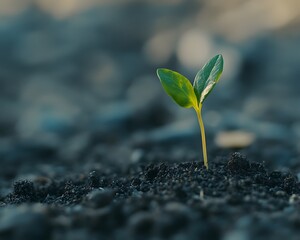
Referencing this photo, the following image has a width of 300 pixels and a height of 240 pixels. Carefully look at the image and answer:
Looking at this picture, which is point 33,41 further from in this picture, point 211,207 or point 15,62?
point 211,207

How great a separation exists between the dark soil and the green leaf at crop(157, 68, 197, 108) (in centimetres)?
28

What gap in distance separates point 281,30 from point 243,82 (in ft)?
4.08

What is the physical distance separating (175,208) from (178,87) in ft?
2.36

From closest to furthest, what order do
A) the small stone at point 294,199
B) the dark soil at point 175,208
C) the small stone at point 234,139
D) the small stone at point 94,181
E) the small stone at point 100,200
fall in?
the dark soil at point 175,208, the small stone at point 100,200, the small stone at point 294,199, the small stone at point 94,181, the small stone at point 234,139

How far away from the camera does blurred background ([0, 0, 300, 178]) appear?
502 cm

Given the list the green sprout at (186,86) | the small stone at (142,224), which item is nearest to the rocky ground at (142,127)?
the small stone at (142,224)

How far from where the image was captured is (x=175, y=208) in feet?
5.94

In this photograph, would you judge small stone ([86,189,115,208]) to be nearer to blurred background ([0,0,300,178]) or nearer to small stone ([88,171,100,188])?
small stone ([88,171,100,188])

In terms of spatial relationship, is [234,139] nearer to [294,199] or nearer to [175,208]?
[294,199]

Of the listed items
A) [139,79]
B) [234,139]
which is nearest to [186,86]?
[234,139]

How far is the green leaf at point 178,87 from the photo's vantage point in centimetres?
239

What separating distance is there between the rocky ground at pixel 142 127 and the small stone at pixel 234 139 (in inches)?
0.9

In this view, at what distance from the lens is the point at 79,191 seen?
8.09 feet

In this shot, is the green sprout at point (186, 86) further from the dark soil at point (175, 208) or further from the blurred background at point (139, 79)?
the blurred background at point (139, 79)
